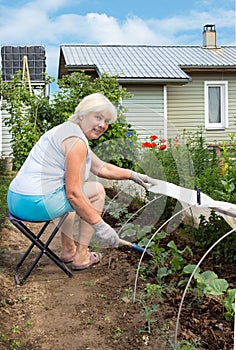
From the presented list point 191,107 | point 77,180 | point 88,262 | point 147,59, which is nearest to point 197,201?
point 77,180

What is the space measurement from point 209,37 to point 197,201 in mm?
14808

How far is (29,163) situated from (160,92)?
1094 cm

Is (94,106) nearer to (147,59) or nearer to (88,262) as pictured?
(88,262)

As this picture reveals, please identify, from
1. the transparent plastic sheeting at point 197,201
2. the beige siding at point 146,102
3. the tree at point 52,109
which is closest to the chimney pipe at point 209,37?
the beige siding at point 146,102

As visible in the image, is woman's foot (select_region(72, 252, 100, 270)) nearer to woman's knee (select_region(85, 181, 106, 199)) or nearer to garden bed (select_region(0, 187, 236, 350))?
garden bed (select_region(0, 187, 236, 350))

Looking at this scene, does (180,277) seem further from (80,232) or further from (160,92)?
(160,92)

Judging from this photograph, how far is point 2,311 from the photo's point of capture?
10.8 ft

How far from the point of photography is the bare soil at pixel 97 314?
2.77 metres

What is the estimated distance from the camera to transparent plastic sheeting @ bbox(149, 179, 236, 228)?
3.05 metres

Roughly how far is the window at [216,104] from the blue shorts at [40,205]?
11.7m

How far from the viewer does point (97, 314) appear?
10.4 feet

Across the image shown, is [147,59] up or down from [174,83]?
up

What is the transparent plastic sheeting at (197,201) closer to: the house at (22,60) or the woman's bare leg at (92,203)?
the woman's bare leg at (92,203)

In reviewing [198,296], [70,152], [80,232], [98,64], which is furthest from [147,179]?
[98,64]
